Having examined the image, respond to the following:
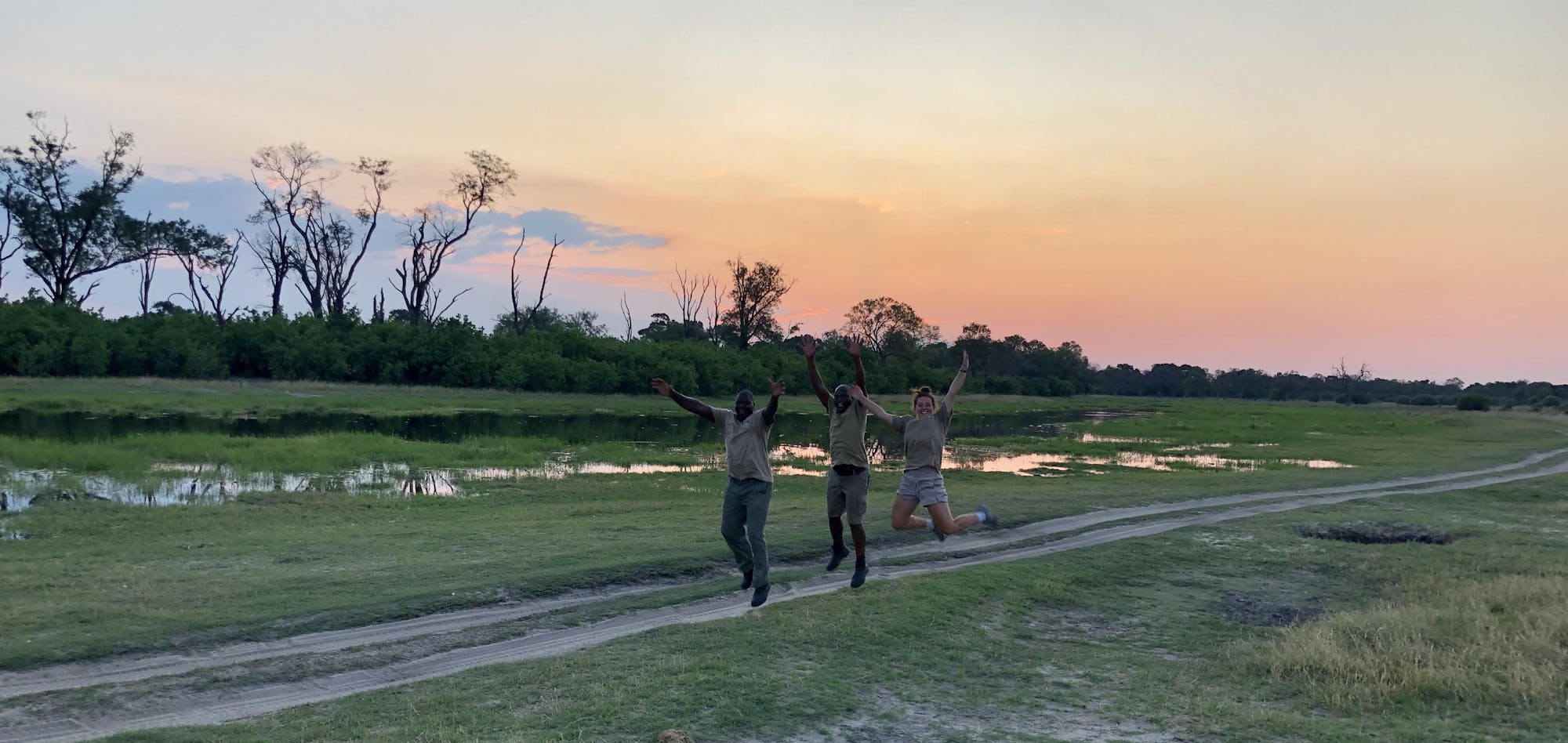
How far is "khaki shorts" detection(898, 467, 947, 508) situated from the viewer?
10.3m

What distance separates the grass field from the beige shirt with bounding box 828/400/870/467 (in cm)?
159

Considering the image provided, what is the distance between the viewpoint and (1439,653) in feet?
29.2

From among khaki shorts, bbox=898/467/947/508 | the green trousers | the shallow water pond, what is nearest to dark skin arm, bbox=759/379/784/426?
the green trousers

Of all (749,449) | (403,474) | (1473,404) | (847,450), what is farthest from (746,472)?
(1473,404)

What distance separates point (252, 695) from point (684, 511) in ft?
36.8

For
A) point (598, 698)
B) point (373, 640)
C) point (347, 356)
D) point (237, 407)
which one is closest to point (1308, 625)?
point (598, 698)

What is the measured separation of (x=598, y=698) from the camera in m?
7.21

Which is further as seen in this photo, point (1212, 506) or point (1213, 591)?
point (1212, 506)

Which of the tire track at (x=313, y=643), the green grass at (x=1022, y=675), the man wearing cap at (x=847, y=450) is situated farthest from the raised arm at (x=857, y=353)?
the tire track at (x=313, y=643)

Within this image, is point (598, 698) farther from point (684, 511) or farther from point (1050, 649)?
point (684, 511)

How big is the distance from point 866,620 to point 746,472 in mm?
1952

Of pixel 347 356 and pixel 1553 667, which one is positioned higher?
pixel 347 356

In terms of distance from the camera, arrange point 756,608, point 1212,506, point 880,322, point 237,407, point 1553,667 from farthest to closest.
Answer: point 880,322 < point 237,407 < point 1212,506 < point 756,608 < point 1553,667

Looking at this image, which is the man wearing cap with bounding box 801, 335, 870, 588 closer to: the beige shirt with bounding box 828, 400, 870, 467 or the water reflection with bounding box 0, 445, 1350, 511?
the beige shirt with bounding box 828, 400, 870, 467
